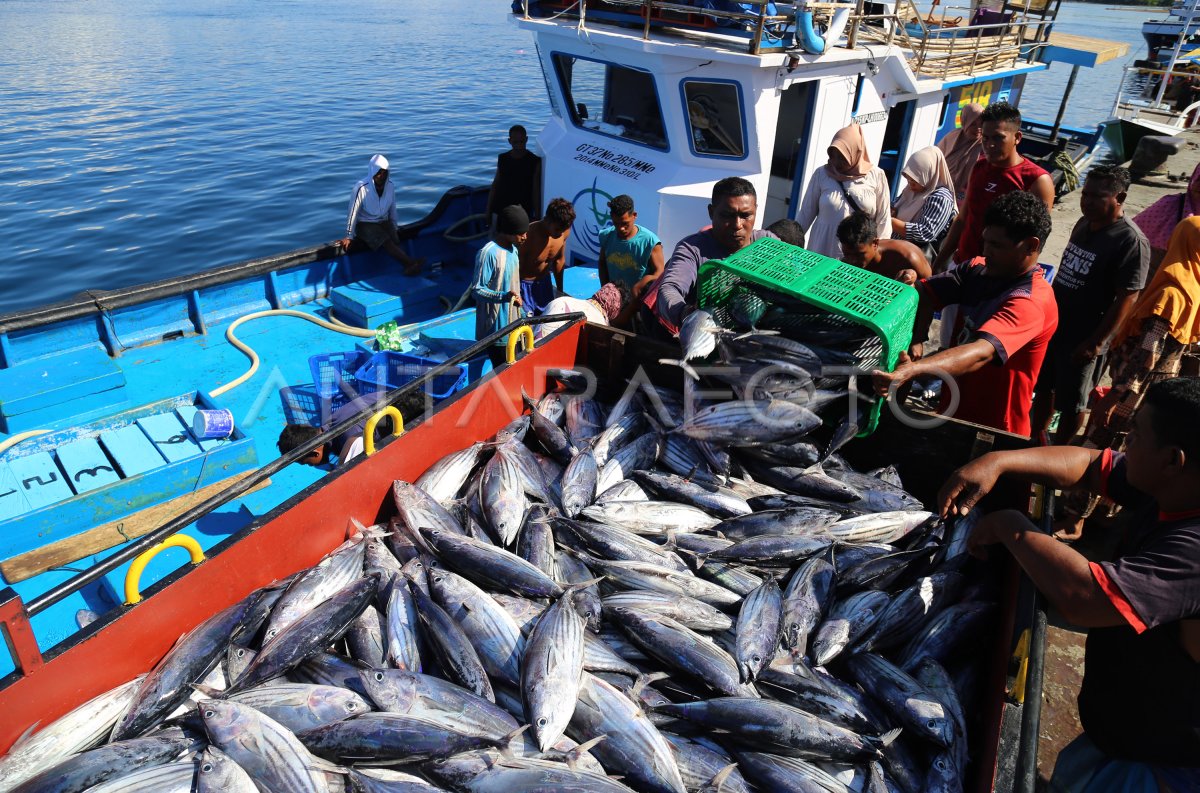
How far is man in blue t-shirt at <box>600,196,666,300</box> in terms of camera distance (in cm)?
545

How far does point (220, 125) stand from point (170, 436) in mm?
20311

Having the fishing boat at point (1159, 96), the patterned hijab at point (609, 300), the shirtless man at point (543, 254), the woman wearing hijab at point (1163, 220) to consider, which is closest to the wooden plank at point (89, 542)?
the patterned hijab at point (609, 300)

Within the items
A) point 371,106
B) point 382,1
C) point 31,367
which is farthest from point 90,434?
point 382,1

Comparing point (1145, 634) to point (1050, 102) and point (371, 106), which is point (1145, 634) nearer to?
point (371, 106)

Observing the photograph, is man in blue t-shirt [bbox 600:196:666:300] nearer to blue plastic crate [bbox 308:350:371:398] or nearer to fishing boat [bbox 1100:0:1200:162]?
blue plastic crate [bbox 308:350:371:398]

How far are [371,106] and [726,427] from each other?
2488 centimetres

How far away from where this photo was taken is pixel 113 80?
2520 centimetres

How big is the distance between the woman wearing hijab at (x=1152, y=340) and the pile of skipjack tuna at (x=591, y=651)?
2.25 m

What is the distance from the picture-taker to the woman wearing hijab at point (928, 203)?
20.0 ft

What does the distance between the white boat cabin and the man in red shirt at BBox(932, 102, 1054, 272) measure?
6.03 feet

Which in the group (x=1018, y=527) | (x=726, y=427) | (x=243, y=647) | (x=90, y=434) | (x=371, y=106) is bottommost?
(x=371, y=106)

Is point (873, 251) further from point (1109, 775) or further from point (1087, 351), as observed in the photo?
point (1109, 775)

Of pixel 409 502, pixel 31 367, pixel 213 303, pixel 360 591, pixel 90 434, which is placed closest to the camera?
pixel 360 591

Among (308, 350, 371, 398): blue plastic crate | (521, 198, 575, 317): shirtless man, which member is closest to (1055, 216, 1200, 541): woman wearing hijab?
(521, 198, 575, 317): shirtless man
